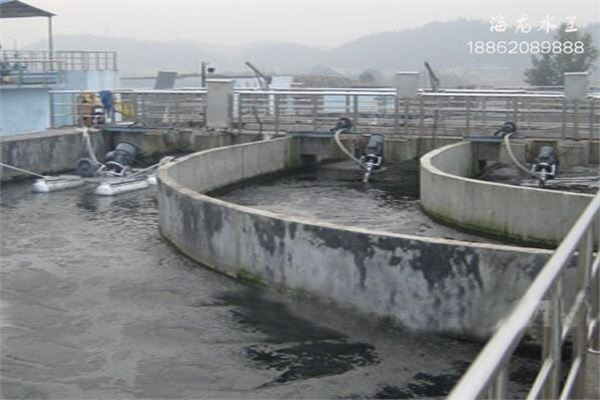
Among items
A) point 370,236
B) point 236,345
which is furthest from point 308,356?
point 370,236

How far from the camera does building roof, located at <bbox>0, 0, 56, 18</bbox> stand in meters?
28.0

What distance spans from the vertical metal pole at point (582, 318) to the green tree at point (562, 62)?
4586 cm

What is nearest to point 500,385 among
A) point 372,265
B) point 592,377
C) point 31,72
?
point 592,377

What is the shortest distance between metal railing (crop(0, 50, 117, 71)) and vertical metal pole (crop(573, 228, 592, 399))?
2716 centimetres

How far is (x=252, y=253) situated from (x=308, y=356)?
96.0 inches

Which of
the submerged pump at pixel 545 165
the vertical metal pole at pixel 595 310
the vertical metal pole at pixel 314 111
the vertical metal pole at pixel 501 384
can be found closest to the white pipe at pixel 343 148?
the vertical metal pole at pixel 314 111

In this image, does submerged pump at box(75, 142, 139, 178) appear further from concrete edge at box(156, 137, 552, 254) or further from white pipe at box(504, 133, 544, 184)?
white pipe at box(504, 133, 544, 184)

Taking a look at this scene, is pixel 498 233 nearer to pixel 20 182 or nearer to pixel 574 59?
pixel 20 182

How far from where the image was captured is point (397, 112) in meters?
19.7

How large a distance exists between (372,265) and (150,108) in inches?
622

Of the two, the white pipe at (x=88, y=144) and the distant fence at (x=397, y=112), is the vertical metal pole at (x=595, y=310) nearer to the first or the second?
the distant fence at (x=397, y=112)

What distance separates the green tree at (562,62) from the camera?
48.1 m

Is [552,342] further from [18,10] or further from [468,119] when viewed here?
[18,10]

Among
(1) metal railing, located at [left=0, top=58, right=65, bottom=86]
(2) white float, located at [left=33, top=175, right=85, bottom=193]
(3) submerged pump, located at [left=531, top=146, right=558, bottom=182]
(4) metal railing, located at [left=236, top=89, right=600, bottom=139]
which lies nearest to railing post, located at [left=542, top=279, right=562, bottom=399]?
(3) submerged pump, located at [left=531, top=146, right=558, bottom=182]
